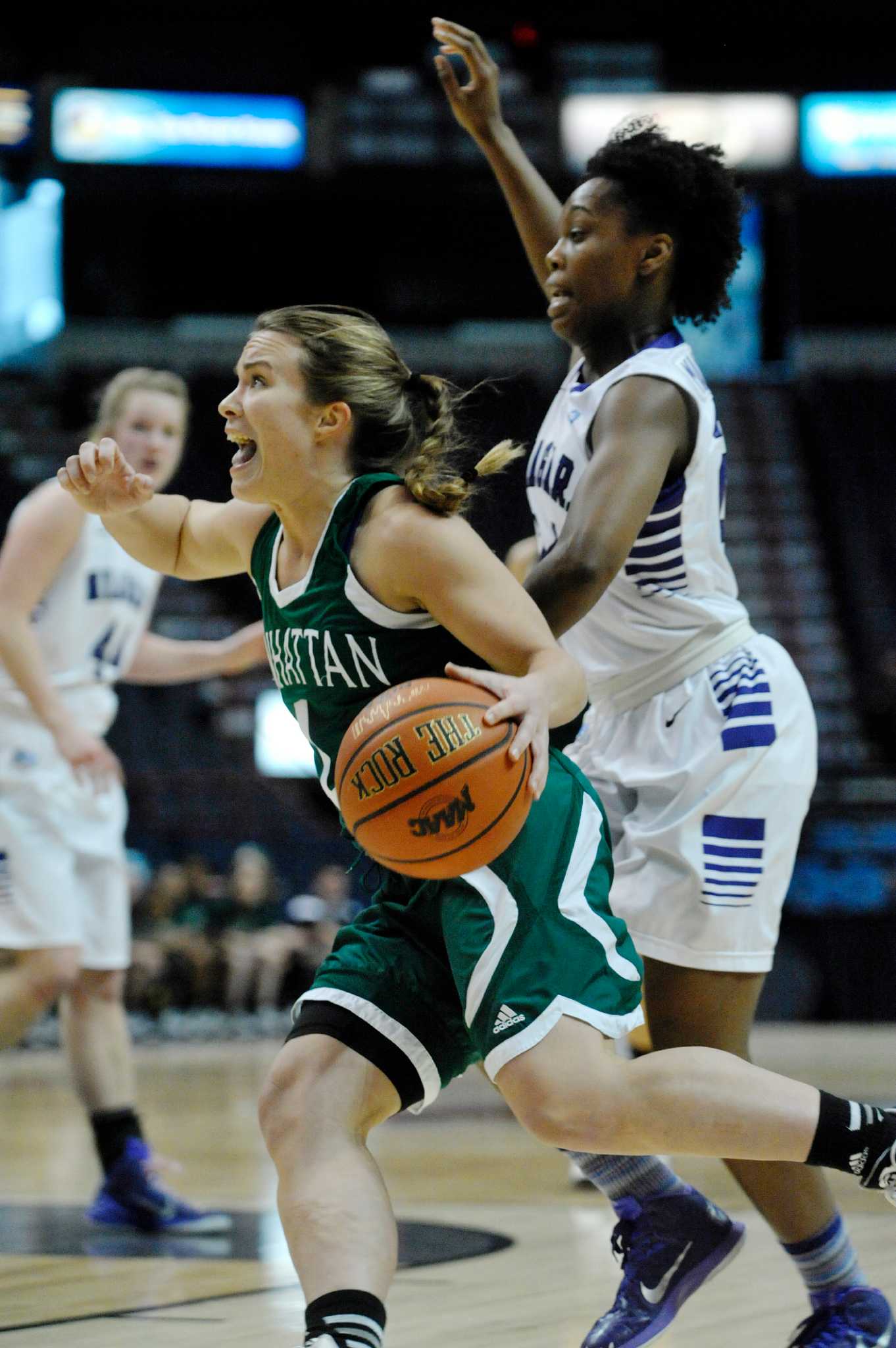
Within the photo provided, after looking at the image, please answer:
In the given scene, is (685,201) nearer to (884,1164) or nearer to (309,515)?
(309,515)

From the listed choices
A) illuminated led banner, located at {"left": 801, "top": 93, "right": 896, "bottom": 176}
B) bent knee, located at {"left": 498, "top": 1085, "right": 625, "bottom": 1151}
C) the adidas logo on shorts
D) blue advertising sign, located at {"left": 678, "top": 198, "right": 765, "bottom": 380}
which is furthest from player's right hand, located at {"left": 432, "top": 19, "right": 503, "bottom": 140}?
illuminated led banner, located at {"left": 801, "top": 93, "right": 896, "bottom": 176}

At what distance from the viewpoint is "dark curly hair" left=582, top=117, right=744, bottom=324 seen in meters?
3.08

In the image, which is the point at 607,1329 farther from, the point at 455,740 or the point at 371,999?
the point at 455,740

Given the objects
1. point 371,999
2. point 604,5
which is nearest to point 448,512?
point 371,999

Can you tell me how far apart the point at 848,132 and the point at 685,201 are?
59.7 feet

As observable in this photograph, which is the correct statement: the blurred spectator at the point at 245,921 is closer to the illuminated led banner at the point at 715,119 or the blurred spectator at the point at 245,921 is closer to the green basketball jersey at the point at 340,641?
the green basketball jersey at the point at 340,641

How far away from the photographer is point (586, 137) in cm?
1952

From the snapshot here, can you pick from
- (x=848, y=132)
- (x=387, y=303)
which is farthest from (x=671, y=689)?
(x=848, y=132)

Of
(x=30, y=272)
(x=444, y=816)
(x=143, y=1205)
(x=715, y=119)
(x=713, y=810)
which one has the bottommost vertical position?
(x=143, y=1205)

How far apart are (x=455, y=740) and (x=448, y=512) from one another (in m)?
0.40

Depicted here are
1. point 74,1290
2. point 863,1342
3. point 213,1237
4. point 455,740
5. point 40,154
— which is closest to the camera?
point 455,740

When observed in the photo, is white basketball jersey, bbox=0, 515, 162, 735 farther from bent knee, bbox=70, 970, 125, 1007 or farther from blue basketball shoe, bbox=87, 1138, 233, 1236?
blue basketball shoe, bbox=87, 1138, 233, 1236

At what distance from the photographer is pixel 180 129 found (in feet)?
63.6

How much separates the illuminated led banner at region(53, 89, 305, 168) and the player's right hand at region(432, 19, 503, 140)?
53.2 ft
